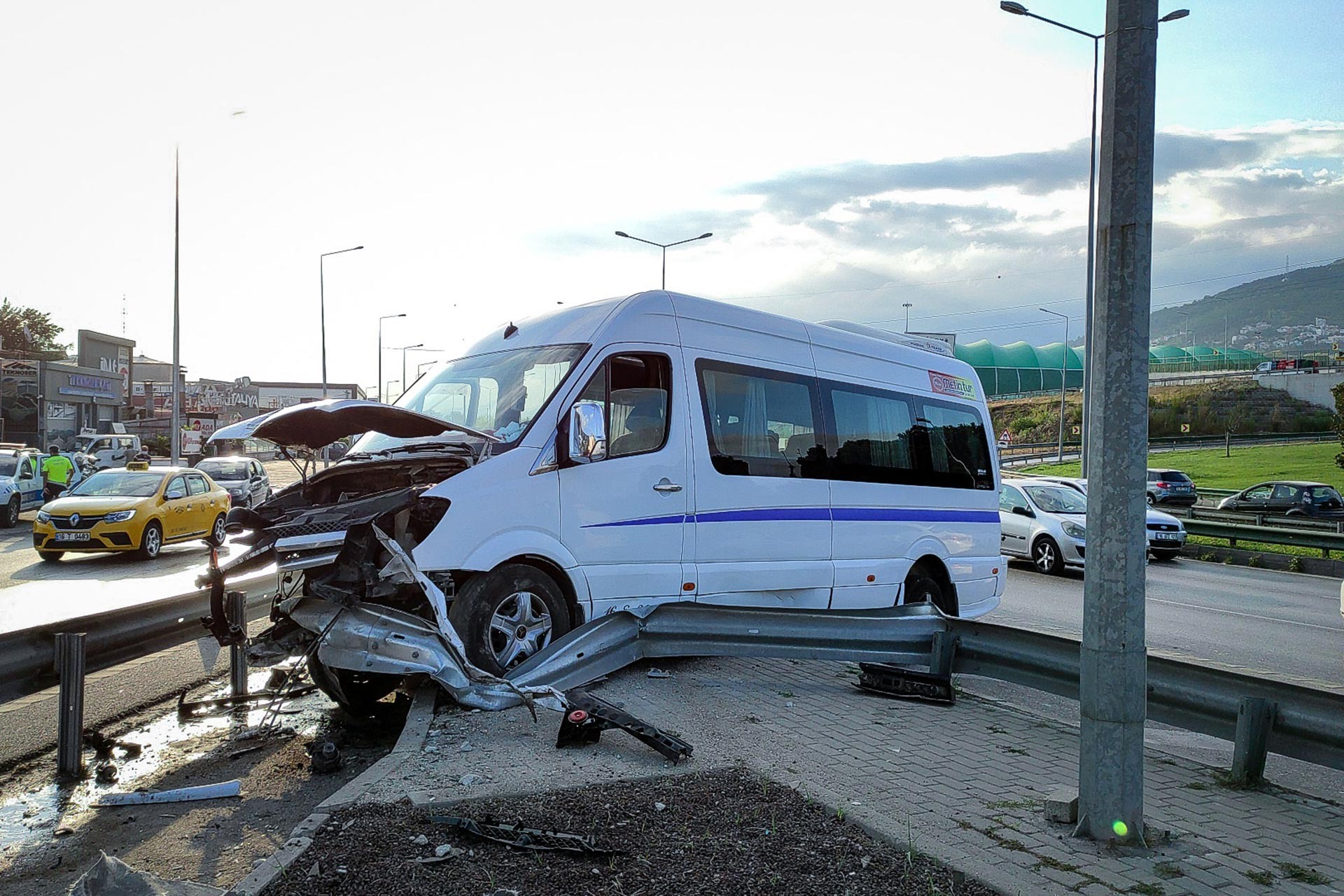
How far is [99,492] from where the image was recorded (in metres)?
18.6

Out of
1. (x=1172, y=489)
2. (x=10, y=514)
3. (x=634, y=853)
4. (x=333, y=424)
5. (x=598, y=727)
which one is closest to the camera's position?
(x=634, y=853)

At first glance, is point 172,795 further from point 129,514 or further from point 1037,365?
point 1037,365

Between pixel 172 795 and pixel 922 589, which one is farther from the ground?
pixel 922 589

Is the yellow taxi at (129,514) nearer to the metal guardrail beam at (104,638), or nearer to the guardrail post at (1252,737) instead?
the metal guardrail beam at (104,638)

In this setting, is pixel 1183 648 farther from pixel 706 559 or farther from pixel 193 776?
pixel 193 776

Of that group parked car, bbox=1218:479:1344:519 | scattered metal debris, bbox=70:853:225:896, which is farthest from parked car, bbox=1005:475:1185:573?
scattered metal debris, bbox=70:853:225:896

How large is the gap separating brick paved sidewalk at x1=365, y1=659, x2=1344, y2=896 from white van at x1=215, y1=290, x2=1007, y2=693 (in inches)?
32.3

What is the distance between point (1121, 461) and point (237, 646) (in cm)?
553

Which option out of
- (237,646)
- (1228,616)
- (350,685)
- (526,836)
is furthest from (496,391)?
(1228,616)

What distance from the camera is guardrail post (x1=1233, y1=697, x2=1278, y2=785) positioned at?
5.09m

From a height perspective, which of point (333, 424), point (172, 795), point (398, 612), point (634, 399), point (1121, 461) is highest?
point (634, 399)

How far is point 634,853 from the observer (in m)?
3.95

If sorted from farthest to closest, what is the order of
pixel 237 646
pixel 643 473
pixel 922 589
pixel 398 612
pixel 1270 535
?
pixel 1270 535 → pixel 922 589 → pixel 643 473 → pixel 237 646 → pixel 398 612

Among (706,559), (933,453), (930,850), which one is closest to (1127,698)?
(930,850)
